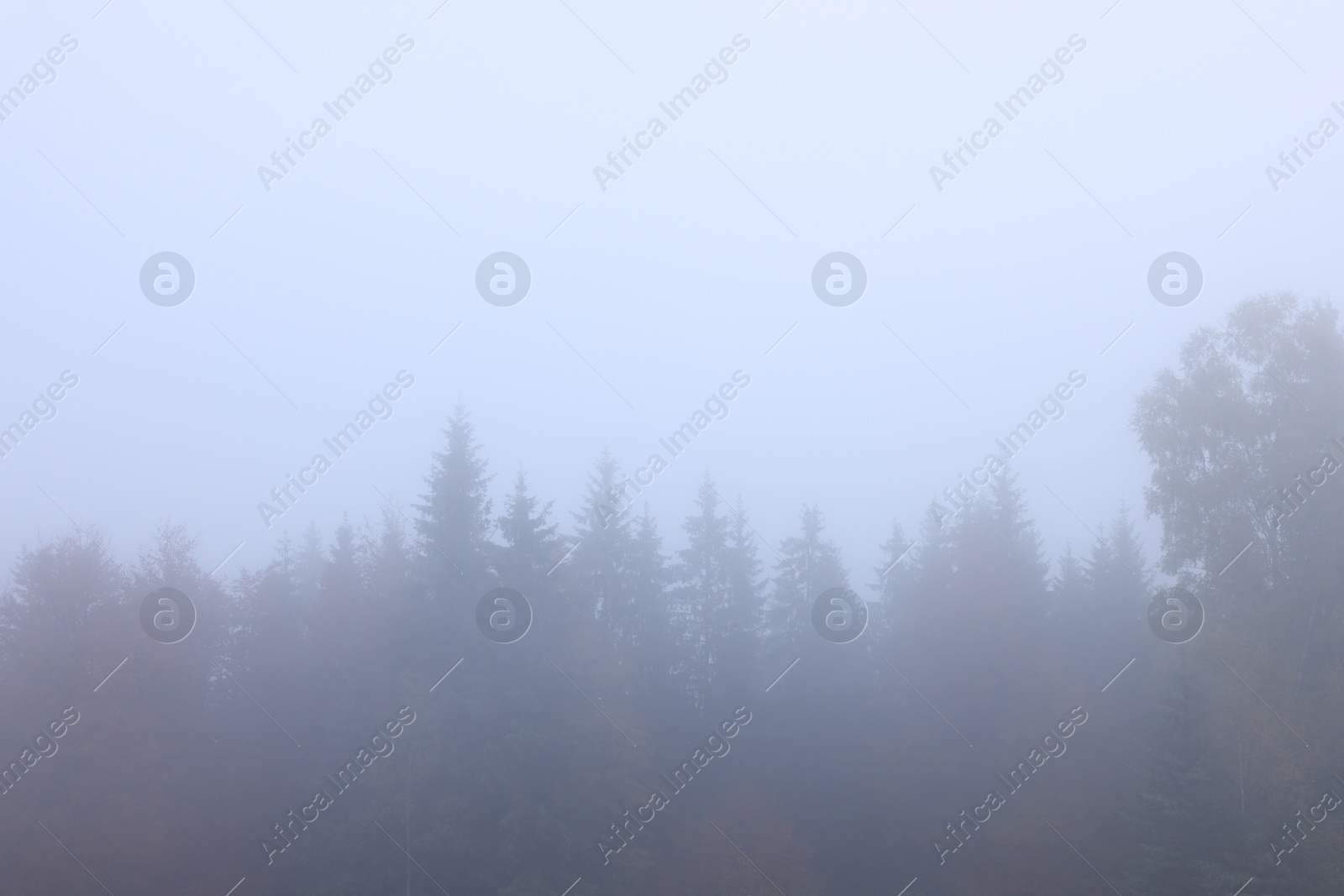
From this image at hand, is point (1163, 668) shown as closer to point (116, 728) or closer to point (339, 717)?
→ point (339, 717)

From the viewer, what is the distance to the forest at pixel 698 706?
55.2 ft

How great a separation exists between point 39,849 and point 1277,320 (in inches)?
1403

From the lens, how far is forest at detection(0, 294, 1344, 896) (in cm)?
1683

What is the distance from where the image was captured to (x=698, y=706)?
34344 mm

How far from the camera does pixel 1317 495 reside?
1698 centimetres

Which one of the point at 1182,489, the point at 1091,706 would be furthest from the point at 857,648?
the point at 1182,489
